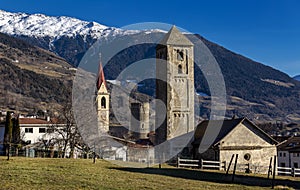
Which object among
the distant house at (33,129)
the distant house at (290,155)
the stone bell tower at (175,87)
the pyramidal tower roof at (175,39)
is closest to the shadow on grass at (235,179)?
the stone bell tower at (175,87)

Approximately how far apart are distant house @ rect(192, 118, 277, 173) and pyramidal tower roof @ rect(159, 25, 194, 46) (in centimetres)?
1498

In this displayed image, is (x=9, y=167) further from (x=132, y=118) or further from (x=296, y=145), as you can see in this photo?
(x=132, y=118)

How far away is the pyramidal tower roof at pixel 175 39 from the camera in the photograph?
62531mm

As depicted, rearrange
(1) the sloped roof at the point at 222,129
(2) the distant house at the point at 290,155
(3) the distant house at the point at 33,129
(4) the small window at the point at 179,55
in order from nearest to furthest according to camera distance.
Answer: (1) the sloped roof at the point at 222,129, (4) the small window at the point at 179,55, (3) the distant house at the point at 33,129, (2) the distant house at the point at 290,155

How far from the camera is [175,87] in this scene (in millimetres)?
62344

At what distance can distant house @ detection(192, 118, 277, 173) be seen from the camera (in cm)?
4878

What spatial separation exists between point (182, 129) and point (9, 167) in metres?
33.0

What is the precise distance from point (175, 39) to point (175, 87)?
6.61 metres

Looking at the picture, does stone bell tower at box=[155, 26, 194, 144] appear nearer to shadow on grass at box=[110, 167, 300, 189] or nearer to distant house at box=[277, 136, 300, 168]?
shadow on grass at box=[110, 167, 300, 189]

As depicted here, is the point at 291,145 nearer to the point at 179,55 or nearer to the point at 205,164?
the point at 179,55

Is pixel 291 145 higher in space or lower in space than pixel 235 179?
higher

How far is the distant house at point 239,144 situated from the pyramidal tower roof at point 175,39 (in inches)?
590

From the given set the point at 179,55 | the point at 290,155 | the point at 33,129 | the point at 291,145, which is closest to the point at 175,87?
the point at 179,55

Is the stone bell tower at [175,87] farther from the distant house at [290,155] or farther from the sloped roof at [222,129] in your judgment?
the distant house at [290,155]
